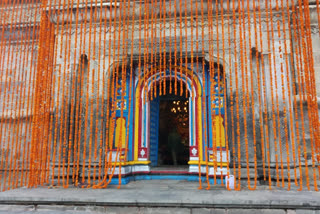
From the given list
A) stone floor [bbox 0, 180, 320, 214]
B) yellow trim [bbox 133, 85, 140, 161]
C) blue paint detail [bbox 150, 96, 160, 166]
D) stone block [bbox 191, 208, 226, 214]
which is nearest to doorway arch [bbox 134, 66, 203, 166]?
yellow trim [bbox 133, 85, 140, 161]

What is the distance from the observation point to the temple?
5734mm

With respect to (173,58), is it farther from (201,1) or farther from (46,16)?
(46,16)

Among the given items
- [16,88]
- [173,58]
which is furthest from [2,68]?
[173,58]

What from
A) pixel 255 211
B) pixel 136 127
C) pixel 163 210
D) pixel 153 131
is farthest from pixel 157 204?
pixel 153 131

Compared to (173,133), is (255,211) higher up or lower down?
lower down

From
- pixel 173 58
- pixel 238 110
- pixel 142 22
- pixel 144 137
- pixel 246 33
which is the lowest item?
pixel 144 137

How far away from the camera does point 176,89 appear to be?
20.4 feet

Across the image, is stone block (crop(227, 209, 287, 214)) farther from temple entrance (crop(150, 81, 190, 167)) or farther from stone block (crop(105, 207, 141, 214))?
temple entrance (crop(150, 81, 190, 167))

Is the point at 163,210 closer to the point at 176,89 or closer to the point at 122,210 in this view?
the point at 122,210

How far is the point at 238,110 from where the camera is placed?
588 centimetres

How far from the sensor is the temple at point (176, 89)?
18.8 ft

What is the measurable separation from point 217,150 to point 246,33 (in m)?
A: 2.98

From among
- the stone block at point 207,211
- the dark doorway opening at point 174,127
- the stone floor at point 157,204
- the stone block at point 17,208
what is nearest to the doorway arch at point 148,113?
the stone floor at point 157,204

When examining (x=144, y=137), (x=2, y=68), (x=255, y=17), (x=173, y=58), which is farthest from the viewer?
(x=2, y=68)
